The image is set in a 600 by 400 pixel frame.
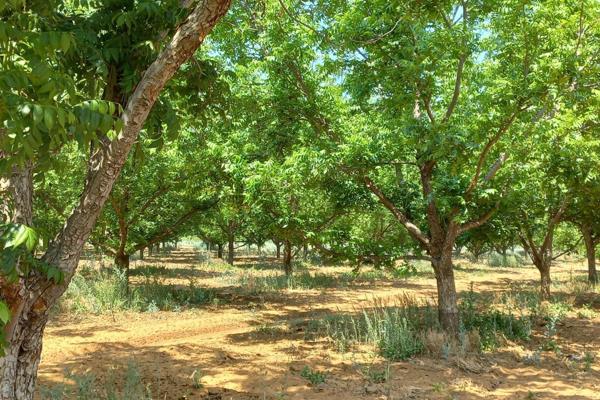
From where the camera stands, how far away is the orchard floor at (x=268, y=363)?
5836 mm

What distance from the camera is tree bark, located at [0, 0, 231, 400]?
3178 millimetres

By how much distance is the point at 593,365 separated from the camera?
288 inches

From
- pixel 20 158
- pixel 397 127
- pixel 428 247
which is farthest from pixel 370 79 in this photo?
pixel 20 158

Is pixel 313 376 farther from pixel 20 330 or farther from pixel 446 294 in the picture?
pixel 20 330

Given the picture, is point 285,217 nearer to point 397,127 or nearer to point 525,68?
point 397,127

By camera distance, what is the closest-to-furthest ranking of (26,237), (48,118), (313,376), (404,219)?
(48,118)
(26,237)
(313,376)
(404,219)

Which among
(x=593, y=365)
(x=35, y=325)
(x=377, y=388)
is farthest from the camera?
(x=593, y=365)

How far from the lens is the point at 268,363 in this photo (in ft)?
23.2

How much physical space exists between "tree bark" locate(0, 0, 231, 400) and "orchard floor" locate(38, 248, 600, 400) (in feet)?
6.77

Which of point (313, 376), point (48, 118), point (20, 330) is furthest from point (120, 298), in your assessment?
point (48, 118)

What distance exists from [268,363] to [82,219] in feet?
15.1

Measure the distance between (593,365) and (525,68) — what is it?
192 inches

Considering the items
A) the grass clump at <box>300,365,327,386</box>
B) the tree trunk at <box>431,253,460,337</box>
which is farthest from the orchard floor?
the tree trunk at <box>431,253,460,337</box>

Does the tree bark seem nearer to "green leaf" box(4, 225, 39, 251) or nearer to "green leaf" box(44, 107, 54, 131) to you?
"green leaf" box(4, 225, 39, 251)
